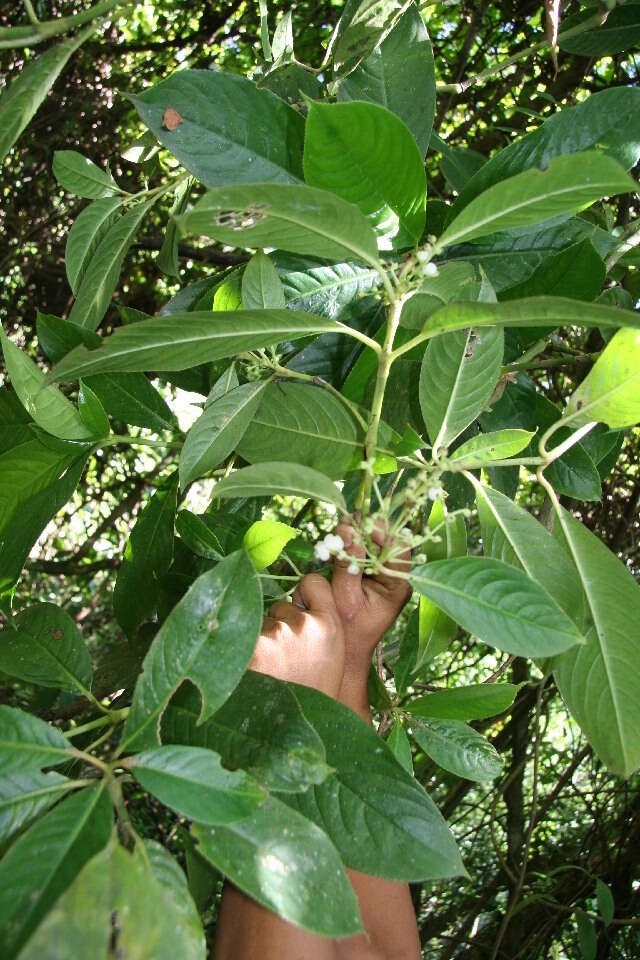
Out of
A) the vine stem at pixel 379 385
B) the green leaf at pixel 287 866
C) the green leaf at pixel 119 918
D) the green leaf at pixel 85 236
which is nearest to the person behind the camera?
the green leaf at pixel 119 918

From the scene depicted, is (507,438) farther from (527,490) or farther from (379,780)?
(527,490)

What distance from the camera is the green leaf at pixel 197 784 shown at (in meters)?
0.57

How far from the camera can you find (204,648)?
65cm

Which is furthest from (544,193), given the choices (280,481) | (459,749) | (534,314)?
(459,749)

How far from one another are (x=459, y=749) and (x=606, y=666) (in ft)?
0.81

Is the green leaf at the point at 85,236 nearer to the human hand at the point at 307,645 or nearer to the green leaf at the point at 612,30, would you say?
the human hand at the point at 307,645

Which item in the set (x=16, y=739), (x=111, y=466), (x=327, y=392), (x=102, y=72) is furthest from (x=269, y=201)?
(x=102, y=72)

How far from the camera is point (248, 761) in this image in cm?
64

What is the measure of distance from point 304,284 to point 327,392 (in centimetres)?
15

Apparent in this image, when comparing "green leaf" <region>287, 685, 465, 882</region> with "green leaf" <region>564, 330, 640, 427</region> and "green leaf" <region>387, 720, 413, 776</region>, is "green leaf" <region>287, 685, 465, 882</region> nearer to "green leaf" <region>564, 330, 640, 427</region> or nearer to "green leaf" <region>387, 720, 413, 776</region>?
"green leaf" <region>387, 720, 413, 776</region>

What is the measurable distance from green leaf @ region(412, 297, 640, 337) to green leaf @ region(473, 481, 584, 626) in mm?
229

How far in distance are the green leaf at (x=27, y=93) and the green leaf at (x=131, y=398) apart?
0.41m

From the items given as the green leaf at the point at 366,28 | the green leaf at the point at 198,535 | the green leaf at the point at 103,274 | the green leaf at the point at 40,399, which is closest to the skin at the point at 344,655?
the green leaf at the point at 198,535

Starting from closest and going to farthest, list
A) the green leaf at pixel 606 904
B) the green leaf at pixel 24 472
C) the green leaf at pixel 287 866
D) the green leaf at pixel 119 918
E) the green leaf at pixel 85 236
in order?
1. the green leaf at pixel 119 918
2. the green leaf at pixel 287 866
3. the green leaf at pixel 24 472
4. the green leaf at pixel 85 236
5. the green leaf at pixel 606 904
